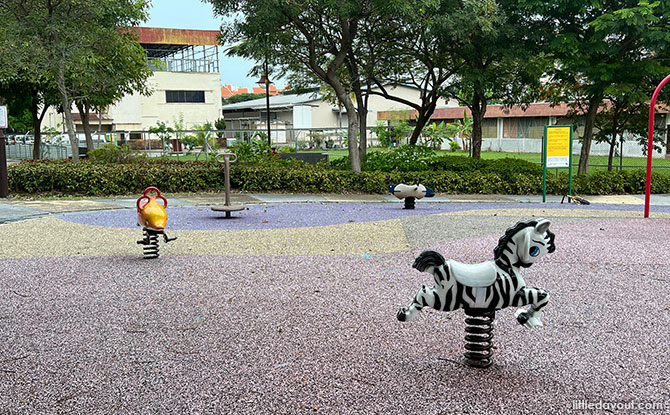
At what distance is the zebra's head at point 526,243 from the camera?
3688 mm

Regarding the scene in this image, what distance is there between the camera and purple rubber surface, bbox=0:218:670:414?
12.1 feet

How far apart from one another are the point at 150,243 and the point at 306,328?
10.7ft

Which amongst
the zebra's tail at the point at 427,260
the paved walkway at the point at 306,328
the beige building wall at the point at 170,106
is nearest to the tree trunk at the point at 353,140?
the paved walkway at the point at 306,328

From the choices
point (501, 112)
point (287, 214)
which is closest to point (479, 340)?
point (287, 214)

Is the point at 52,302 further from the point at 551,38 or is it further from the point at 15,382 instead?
the point at 551,38

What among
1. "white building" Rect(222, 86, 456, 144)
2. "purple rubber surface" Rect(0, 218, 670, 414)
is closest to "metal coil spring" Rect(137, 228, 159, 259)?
"purple rubber surface" Rect(0, 218, 670, 414)

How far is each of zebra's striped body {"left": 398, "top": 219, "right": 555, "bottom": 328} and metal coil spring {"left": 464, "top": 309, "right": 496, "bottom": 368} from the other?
152 millimetres

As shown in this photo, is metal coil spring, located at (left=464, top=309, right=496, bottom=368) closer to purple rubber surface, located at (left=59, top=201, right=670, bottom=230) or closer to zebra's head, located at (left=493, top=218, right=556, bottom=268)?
zebra's head, located at (left=493, top=218, right=556, bottom=268)

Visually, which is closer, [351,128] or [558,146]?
[558,146]

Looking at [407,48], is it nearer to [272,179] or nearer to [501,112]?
[272,179]

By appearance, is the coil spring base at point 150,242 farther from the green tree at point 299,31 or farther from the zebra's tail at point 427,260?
the green tree at point 299,31

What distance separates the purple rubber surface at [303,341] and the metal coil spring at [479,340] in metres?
0.07

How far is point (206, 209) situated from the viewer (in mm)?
12711

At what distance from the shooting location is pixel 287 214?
12.0m
